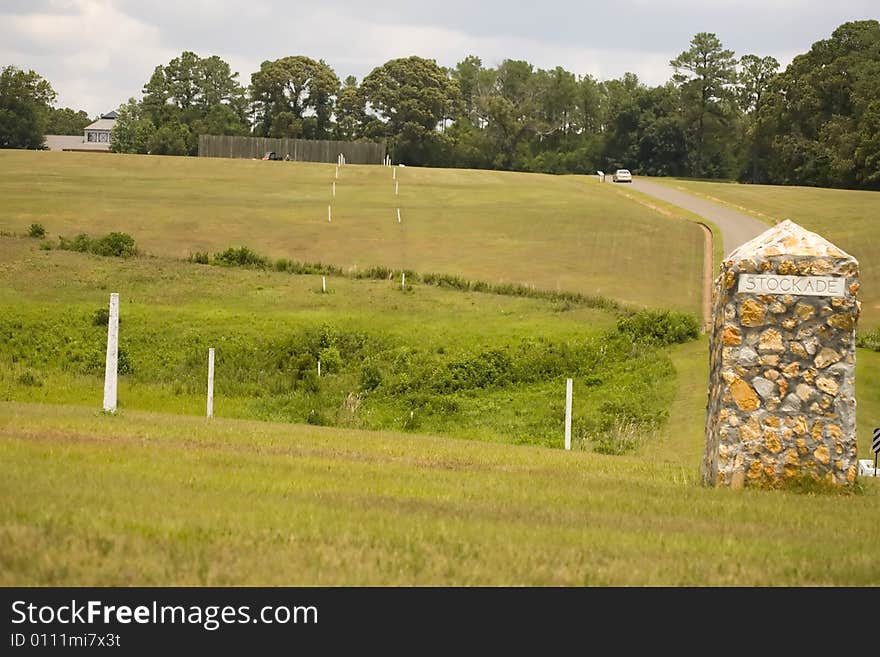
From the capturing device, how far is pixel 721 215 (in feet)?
318

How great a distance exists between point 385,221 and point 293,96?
99578 mm

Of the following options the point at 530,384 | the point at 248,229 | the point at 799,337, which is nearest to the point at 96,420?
the point at 799,337

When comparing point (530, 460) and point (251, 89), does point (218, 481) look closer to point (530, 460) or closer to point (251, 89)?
point (530, 460)

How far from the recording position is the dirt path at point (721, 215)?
81062 mm

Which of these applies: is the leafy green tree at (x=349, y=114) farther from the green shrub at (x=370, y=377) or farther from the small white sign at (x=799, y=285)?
the small white sign at (x=799, y=285)

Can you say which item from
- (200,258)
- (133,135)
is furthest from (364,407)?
(133,135)

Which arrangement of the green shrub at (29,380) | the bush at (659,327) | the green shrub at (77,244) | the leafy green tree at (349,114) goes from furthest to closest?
the leafy green tree at (349,114)
the green shrub at (77,244)
the bush at (659,327)
the green shrub at (29,380)

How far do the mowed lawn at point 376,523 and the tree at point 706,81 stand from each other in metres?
157

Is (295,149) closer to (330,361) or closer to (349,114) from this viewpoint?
(349,114)

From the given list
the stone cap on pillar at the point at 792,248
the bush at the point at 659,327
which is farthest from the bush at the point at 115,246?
the stone cap on pillar at the point at 792,248

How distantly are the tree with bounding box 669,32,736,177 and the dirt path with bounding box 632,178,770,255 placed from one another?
39749 millimetres

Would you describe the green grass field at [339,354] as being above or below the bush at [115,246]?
below

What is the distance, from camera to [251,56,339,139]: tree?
175000 mm
